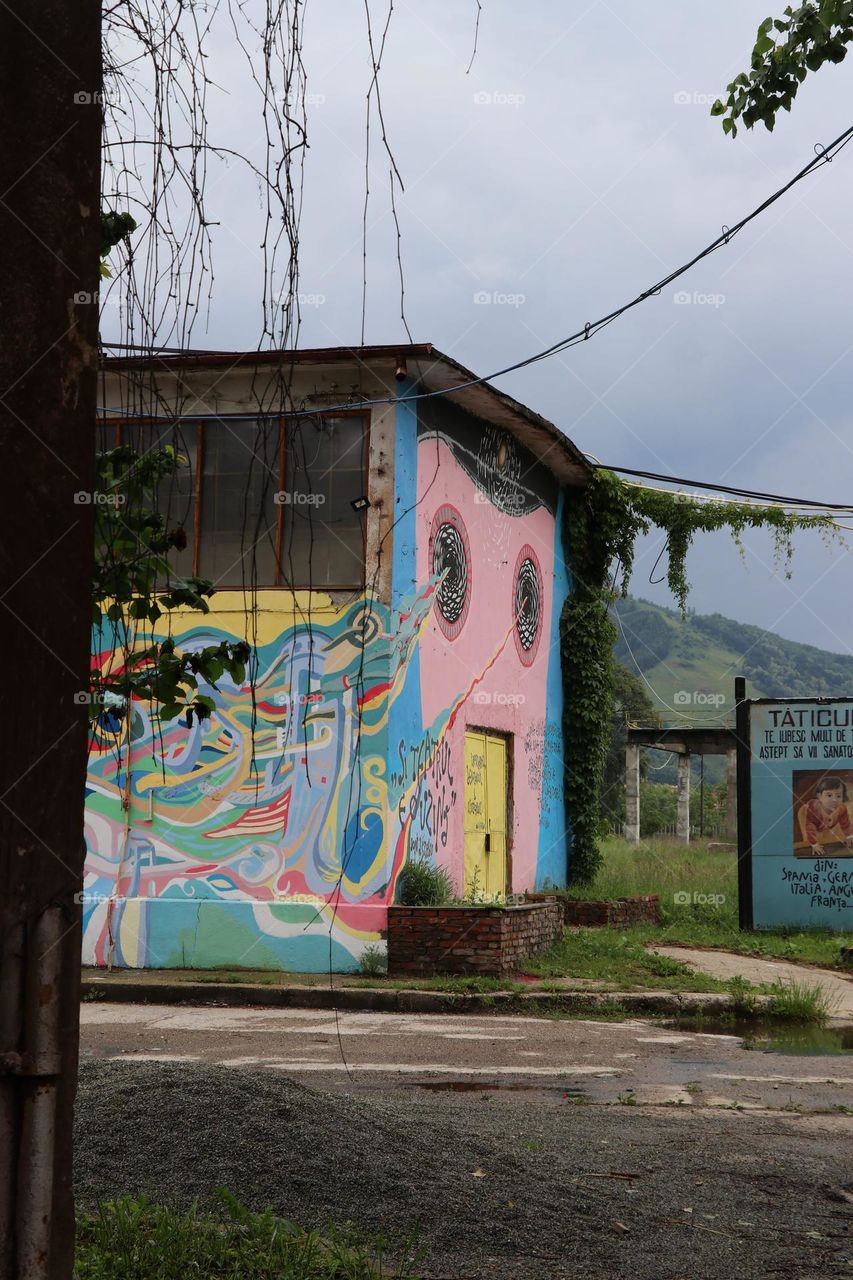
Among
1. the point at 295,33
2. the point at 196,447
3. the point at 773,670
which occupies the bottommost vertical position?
the point at 295,33

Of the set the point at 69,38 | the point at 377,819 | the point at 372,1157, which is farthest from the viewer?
the point at 377,819

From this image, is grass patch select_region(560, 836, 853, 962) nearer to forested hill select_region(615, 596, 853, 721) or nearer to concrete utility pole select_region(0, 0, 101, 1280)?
concrete utility pole select_region(0, 0, 101, 1280)

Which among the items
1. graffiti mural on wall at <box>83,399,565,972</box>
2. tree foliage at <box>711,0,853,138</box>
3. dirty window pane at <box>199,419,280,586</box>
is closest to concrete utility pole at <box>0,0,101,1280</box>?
tree foliage at <box>711,0,853,138</box>

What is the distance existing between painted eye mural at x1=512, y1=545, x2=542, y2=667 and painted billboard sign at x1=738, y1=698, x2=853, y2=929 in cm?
304

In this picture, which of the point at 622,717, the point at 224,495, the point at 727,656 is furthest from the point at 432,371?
the point at 727,656

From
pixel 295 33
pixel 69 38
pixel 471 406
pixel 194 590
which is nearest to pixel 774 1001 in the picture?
pixel 471 406

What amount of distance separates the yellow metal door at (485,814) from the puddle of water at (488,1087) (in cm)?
744

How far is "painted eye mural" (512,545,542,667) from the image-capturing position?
1770cm

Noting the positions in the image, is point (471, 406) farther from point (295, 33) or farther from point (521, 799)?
point (295, 33)

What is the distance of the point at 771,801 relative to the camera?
57.1 ft

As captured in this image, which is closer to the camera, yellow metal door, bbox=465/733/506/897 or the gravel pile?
the gravel pile

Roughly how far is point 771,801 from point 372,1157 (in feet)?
42.8
